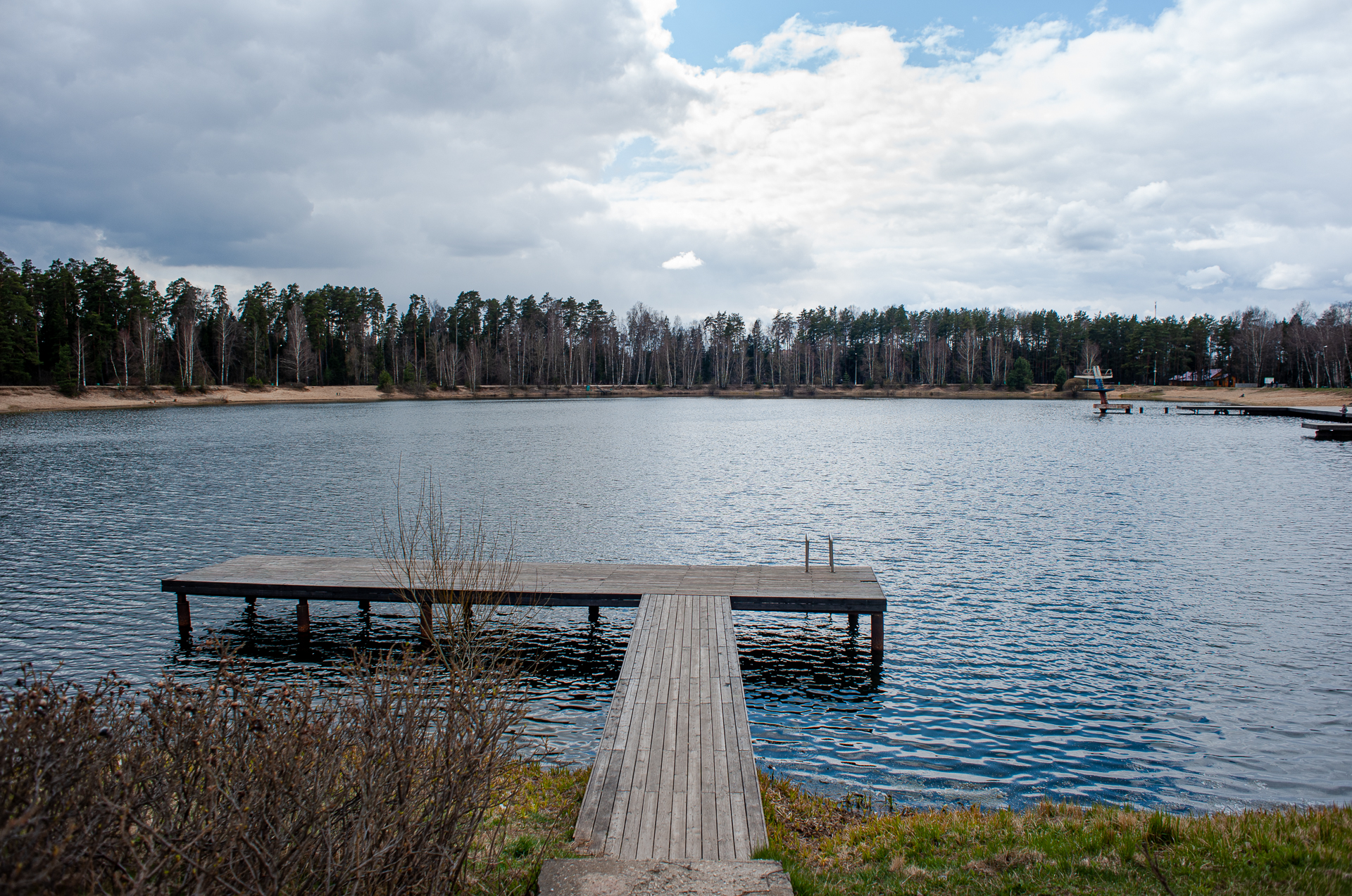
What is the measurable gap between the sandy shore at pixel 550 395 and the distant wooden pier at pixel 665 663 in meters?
81.2

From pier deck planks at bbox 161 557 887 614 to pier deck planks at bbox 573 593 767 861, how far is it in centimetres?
219

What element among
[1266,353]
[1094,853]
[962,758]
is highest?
[1266,353]

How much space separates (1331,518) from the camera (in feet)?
78.8

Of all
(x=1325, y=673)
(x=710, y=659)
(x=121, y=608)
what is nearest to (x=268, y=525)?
(x=121, y=608)

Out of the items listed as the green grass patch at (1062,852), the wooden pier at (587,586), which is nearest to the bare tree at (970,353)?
the wooden pier at (587,586)

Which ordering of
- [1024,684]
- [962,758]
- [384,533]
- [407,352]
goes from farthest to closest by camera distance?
[407,352] < [384,533] < [1024,684] < [962,758]

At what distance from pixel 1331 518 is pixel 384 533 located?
2968 cm

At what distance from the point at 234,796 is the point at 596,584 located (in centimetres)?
1065

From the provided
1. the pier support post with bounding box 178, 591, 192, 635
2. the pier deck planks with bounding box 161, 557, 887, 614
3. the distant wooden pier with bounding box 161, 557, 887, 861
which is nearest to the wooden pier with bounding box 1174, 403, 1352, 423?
the pier deck planks with bounding box 161, 557, 887, 614

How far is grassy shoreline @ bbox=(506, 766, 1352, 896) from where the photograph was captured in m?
5.72

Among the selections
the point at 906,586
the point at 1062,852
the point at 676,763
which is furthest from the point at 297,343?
the point at 1062,852

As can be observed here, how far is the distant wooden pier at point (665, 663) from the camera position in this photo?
6.42 meters

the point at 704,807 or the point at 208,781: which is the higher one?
the point at 208,781

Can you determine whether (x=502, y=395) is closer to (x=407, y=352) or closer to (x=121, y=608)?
(x=407, y=352)
